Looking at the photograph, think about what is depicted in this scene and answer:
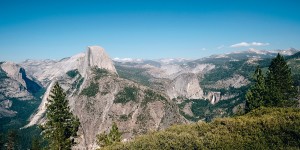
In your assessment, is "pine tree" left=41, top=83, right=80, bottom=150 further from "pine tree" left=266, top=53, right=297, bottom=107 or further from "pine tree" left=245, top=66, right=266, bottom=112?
"pine tree" left=266, top=53, right=297, bottom=107

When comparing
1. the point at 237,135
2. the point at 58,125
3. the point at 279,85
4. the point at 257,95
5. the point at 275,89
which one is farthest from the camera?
the point at 279,85

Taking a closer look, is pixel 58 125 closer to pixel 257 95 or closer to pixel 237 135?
pixel 237 135

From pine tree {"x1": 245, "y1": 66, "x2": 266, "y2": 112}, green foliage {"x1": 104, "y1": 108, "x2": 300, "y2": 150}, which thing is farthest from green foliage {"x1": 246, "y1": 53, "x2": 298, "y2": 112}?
green foliage {"x1": 104, "y1": 108, "x2": 300, "y2": 150}

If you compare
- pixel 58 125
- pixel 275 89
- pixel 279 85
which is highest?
pixel 279 85

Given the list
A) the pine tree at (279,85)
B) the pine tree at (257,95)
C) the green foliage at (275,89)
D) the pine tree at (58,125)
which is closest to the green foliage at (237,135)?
the pine tree at (58,125)

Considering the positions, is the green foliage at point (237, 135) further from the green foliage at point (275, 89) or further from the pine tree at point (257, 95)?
the green foliage at point (275, 89)

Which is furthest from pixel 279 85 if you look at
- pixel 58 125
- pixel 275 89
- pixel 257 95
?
pixel 58 125

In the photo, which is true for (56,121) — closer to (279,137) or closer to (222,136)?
(222,136)
